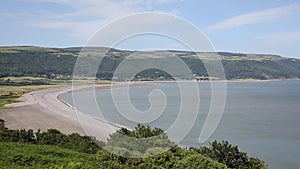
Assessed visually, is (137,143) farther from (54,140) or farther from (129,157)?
(54,140)

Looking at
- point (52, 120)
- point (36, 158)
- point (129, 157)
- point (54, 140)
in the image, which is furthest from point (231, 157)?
point (52, 120)

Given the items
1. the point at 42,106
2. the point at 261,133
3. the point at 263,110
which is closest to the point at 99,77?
the point at 42,106

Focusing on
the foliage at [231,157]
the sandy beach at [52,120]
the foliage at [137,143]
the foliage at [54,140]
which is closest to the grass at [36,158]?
the foliage at [137,143]

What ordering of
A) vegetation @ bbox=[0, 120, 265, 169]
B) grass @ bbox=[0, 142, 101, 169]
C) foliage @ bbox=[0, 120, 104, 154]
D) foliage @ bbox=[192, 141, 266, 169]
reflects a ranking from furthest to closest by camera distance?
foliage @ bbox=[0, 120, 104, 154] < foliage @ bbox=[192, 141, 266, 169] < grass @ bbox=[0, 142, 101, 169] < vegetation @ bbox=[0, 120, 265, 169]

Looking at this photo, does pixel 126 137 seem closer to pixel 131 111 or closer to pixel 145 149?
pixel 145 149

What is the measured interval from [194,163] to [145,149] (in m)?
3.36

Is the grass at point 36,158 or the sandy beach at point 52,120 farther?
the sandy beach at point 52,120

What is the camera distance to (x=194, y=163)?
1898 cm

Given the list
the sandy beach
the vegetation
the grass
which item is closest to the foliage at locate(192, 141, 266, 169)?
the vegetation

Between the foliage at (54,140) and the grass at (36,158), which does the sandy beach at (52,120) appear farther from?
the grass at (36,158)

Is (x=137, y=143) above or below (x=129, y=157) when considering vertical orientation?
above

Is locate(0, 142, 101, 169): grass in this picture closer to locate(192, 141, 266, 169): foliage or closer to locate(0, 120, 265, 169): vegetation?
locate(0, 120, 265, 169): vegetation

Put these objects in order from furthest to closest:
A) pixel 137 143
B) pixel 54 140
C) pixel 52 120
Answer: pixel 52 120 → pixel 54 140 → pixel 137 143

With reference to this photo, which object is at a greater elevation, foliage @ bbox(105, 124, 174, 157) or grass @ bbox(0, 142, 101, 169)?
foliage @ bbox(105, 124, 174, 157)
